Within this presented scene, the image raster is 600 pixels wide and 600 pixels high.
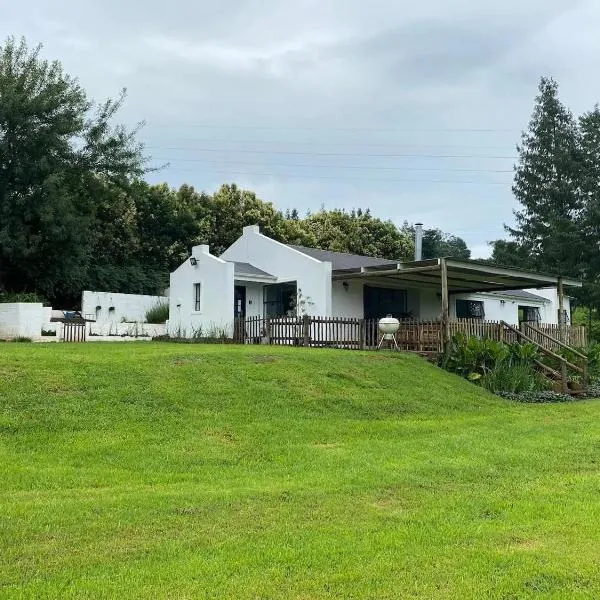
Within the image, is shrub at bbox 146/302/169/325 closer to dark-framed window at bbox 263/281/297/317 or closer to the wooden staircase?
dark-framed window at bbox 263/281/297/317

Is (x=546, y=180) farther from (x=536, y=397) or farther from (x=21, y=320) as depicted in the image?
(x=21, y=320)

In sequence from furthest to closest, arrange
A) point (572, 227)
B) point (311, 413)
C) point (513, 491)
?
point (572, 227), point (311, 413), point (513, 491)

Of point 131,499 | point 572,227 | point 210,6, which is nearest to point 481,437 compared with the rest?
point 131,499

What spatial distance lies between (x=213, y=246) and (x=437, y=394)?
24.5m

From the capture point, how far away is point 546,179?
46.2 metres

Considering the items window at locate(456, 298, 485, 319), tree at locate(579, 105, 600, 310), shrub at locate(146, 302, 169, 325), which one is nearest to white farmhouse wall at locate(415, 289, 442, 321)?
window at locate(456, 298, 485, 319)

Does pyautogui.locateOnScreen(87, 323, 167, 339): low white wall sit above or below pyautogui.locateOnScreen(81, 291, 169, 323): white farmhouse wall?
below

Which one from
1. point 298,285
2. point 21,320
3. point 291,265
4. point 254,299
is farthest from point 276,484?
point 254,299

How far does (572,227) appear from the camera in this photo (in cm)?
3966

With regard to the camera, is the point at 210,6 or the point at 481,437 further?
the point at 210,6

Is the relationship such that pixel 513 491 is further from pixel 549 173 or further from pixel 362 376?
pixel 549 173

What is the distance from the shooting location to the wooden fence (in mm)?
18609

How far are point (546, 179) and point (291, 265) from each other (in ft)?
94.6

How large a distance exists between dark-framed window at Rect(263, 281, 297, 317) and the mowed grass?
34.0 feet
